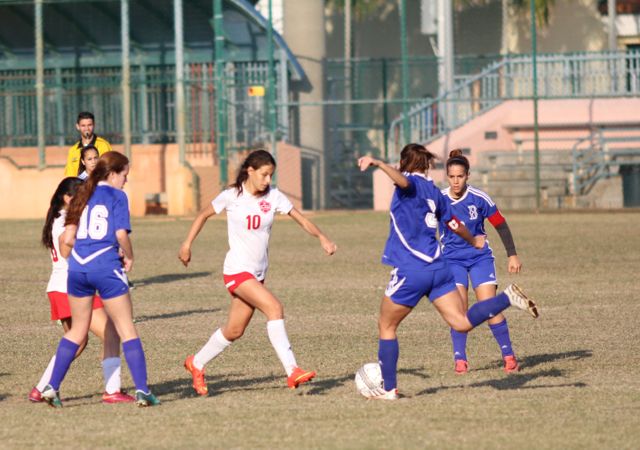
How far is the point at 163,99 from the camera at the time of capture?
115 ft

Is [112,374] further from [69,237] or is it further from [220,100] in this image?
[220,100]

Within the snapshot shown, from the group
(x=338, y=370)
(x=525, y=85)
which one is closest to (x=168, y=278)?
(x=338, y=370)

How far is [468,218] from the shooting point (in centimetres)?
1070

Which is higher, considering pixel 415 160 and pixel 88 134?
pixel 88 134

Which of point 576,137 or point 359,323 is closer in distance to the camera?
point 359,323

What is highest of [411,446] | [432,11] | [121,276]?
[432,11]

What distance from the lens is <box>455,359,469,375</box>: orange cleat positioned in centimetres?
1039

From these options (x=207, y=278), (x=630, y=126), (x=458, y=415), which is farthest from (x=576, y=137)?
(x=458, y=415)

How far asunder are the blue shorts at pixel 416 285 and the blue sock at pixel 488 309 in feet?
0.71

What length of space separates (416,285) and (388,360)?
54 cm

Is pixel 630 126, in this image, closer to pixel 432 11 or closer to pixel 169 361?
pixel 432 11

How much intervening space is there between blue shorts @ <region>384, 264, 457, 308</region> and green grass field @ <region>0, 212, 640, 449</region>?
68 centimetres

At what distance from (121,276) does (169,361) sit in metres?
2.66

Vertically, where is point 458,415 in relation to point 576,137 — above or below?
below
